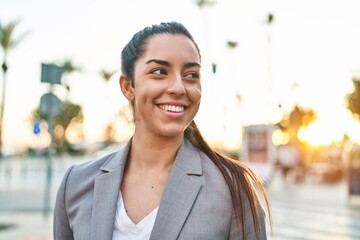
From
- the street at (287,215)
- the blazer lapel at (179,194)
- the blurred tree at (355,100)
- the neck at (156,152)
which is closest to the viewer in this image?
the blazer lapel at (179,194)

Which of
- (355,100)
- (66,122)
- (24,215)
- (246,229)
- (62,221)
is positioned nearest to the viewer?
(246,229)

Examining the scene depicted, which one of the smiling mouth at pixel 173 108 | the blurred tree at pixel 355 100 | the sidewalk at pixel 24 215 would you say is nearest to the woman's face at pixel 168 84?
the smiling mouth at pixel 173 108

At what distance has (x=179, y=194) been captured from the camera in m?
2.16

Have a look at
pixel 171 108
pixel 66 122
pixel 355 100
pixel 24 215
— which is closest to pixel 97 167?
pixel 171 108

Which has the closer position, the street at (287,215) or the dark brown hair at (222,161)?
the dark brown hair at (222,161)

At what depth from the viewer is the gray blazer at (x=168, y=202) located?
6.81ft

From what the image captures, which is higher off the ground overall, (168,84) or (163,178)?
(168,84)

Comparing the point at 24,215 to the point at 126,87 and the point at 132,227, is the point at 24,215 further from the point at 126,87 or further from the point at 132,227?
the point at 132,227

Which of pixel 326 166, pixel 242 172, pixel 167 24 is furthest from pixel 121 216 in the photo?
pixel 326 166

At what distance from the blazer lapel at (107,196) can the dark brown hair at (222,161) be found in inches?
12.6

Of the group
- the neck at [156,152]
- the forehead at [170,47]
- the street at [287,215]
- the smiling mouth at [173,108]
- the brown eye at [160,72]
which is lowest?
the street at [287,215]

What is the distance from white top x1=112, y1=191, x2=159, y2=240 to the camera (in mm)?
2104

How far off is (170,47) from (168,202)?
1.96 ft

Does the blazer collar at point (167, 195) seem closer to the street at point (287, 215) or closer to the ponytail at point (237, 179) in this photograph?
the ponytail at point (237, 179)
